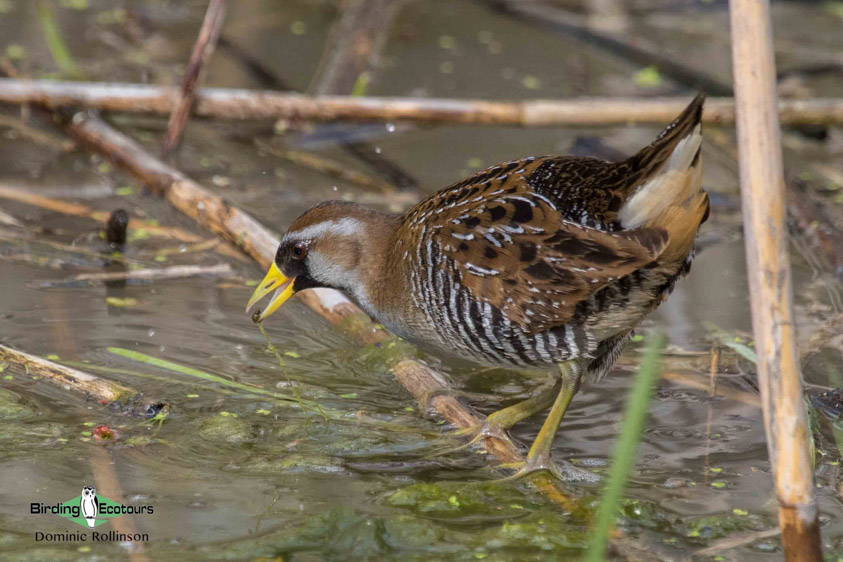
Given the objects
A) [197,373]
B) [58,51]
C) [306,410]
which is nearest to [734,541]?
[306,410]

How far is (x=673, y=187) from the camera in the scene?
112 inches

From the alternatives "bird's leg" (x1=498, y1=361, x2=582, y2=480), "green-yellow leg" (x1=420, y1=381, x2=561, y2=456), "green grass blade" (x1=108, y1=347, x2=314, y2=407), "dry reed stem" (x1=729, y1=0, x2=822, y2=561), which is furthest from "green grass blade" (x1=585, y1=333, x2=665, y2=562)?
"green grass blade" (x1=108, y1=347, x2=314, y2=407)

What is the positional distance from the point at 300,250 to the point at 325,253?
0.09 m

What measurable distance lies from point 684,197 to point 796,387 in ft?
2.30

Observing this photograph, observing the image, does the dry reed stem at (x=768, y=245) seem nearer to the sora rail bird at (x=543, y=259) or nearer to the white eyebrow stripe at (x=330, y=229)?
the sora rail bird at (x=543, y=259)

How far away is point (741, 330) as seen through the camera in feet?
13.6

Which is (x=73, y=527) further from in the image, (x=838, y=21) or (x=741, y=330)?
(x=838, y=21)

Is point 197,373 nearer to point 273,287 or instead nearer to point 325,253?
point 273,287

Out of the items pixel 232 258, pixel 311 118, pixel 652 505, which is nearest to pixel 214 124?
pixel 311 118

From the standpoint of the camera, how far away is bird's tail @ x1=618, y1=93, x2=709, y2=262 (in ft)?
9.09

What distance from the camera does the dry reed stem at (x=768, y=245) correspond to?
2320mm

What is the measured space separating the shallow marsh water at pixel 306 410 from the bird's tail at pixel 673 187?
0.78m

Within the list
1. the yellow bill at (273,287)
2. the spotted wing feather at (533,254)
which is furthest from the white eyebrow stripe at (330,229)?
the spotted wing feather at (533,254)

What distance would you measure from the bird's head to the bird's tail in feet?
3.20
